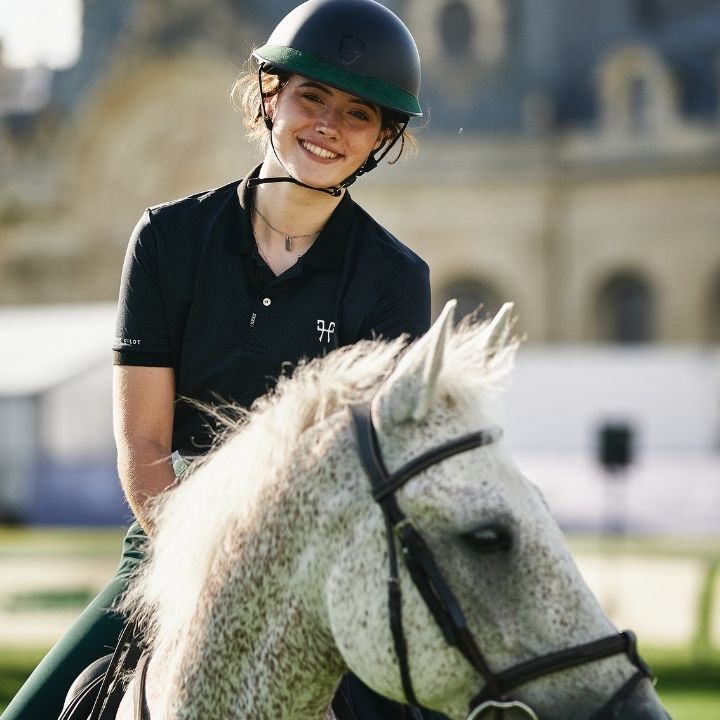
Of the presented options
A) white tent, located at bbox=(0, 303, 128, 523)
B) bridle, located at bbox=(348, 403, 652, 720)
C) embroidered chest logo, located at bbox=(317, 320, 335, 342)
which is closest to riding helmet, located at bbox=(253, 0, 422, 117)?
embroidered chest logo, located at bbox=(317, 320, 335, 342)

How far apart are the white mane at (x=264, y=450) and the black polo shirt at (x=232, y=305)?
27 cm

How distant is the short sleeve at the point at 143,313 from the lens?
8.60ft

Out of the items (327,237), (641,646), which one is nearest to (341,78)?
(327,237)

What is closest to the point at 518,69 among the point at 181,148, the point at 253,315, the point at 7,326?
the point at 181,148

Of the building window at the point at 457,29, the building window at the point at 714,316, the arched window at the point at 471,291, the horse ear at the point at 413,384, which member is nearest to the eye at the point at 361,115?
the horse ear at the point at 413,384

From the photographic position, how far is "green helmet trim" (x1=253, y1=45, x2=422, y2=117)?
99.3 inches

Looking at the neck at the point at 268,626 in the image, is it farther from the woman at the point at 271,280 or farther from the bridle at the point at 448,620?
the woman at the point at 271,280

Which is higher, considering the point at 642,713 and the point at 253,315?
the point at 253,315

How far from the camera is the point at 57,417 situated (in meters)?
20.1

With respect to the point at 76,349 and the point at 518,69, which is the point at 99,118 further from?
the point at 76,349

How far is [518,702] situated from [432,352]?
527 mm

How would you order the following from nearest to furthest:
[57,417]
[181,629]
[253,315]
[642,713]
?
1. [642,713]
2. [181,629]
3. [253,315]
4. [57,417]

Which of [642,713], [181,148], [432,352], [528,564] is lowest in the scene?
[642,713]

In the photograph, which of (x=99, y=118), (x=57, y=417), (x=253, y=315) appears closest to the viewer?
(x=253, y=315)
